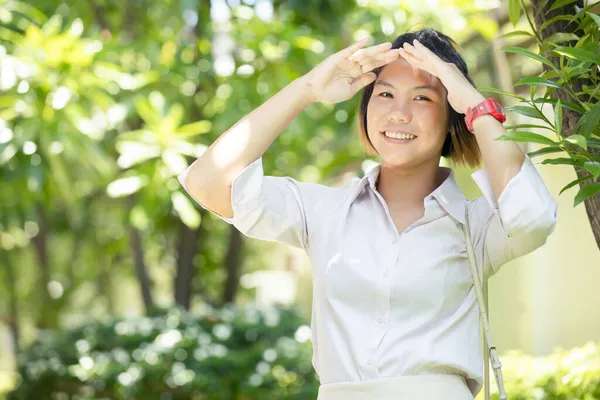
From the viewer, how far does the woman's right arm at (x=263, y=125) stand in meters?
2.10

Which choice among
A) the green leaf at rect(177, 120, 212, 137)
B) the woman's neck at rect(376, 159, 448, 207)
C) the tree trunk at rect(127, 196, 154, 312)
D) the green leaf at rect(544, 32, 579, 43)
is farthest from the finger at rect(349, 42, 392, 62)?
the tree trunk at rect(127, 196, 154, 312)

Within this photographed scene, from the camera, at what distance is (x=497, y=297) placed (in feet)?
24.1

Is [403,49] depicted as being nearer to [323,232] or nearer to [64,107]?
[323,232]

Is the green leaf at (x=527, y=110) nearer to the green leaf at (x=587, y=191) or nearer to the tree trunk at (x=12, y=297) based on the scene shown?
the green leaf at (x=587, y=191)

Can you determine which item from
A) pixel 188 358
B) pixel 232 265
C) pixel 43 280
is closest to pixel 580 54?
pixel 188 358

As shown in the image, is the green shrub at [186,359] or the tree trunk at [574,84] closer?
the tree trunk at [574,84]

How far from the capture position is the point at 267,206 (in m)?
2.11

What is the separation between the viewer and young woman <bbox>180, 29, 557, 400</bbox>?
196 cm

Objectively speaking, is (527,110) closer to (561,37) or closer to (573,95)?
(573,95)

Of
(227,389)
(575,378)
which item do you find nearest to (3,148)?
(227,389)

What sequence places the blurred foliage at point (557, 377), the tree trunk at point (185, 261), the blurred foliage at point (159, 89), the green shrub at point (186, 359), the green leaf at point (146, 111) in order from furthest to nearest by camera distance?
the tree trunk at point (185, 261), the green shrub at point (186, 359), the green leaf at point (146, 111), the blurred foliage at point (159, 89), the blurred foliage at point (557, 377)

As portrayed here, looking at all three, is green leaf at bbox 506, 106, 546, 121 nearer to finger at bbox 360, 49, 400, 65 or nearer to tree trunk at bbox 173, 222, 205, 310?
finger at bbox 360, 49, 400, 65

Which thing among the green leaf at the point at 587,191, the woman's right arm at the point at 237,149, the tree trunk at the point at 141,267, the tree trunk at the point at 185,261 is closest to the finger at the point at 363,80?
the woman's right arm at the point at 237,149

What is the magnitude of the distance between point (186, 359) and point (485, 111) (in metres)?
5.15
